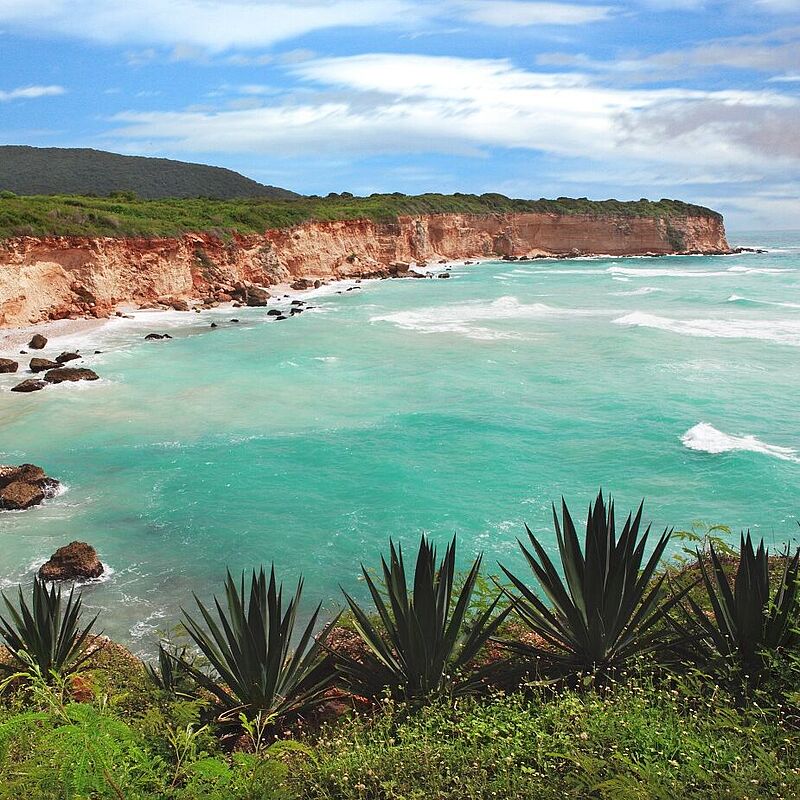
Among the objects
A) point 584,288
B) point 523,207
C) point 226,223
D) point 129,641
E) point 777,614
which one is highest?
point 523,207

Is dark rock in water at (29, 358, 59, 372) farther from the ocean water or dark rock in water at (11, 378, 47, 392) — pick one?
dark rock in water at (11, 378, 47, 392)

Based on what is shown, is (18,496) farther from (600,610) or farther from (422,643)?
(600,610)

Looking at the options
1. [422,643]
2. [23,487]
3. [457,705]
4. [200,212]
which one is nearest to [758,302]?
[200,212]

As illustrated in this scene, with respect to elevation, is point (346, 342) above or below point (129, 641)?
above

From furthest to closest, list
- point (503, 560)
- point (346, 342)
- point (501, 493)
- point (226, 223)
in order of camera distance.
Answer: point (226, 223)
point (346, 342)
point (501, 493)
point (503, 560)

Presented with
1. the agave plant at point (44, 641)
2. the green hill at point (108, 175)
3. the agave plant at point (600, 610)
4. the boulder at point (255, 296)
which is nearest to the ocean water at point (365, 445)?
the agave plant at point (44, 641)

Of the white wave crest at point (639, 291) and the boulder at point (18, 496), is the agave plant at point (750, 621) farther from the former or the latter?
the white wave crest at point (639, 291)

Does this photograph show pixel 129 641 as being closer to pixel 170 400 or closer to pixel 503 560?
pixel 503 560

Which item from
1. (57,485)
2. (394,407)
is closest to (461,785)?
(57,485)
